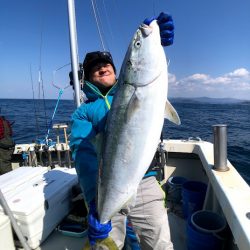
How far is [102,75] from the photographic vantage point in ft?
9.20

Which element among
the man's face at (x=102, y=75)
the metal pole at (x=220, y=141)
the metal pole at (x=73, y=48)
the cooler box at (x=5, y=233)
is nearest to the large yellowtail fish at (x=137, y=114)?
the man's face at (x=102, y=75)

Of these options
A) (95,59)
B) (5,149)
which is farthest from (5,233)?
(5,149)

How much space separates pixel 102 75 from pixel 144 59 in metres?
0.99

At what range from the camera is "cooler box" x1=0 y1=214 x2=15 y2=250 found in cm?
275

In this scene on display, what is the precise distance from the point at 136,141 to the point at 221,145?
1.51 m

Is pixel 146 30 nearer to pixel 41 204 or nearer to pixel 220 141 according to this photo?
pixel 220 141

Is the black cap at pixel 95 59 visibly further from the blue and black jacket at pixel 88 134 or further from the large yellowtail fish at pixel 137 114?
the large yellowtail fish at pixel 137 114

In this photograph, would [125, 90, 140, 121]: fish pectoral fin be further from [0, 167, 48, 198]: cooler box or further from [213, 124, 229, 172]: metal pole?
[0, 167, 48, 198]: cooler box

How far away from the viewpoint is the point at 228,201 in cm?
238

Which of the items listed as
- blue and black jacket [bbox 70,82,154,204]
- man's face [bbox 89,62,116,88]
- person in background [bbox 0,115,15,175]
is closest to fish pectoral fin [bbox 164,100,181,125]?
blue and black jacket [bbox 70,82,154,204]

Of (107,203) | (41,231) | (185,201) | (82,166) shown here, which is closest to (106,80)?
(82,166)

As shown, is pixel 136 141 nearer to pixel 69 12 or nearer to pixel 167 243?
pixel 167 243

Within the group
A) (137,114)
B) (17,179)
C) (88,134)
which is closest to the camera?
(137,114)

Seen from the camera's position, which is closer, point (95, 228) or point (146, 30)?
point (146, 30)
